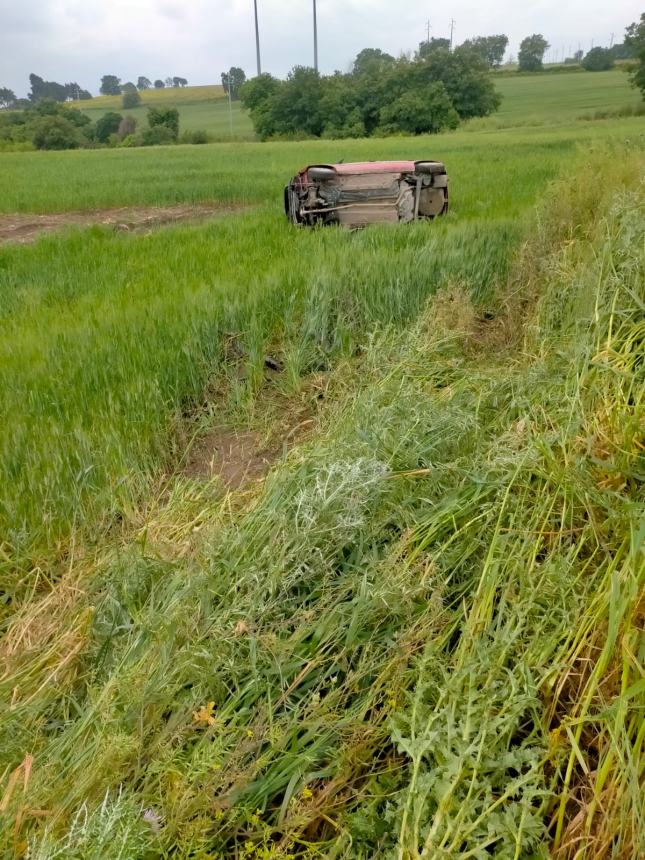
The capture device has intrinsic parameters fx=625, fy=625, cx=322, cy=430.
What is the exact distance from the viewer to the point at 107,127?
61.0 meters

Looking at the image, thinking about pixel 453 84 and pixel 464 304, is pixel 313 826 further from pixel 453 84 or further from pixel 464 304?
pixel 453 84

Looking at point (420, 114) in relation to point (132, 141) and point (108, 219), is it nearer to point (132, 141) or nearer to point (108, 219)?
point (132, 141)

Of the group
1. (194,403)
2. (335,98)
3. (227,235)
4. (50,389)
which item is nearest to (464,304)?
(194,403)

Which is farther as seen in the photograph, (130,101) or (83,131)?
(130,101)

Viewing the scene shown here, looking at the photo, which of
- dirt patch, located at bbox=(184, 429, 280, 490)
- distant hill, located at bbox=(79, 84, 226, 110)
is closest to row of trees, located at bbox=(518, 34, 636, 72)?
distant hill, located at bbox=(79, 84, 226, 110)

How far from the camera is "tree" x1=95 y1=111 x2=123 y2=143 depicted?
59.7 metres

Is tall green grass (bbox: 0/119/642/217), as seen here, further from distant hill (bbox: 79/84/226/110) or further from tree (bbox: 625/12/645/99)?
distant hill (bbox: 79/84/226/110)

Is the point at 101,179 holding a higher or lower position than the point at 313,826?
higher

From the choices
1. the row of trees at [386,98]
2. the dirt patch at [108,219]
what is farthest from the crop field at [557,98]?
the dirt patch at [108,219]

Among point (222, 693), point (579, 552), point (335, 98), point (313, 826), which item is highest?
point (335, 98)

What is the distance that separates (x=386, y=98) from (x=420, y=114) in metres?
4.14

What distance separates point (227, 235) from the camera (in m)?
7.07

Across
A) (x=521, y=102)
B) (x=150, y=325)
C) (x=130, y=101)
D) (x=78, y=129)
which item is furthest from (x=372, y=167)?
(x=130, y=101)

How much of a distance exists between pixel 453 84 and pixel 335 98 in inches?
359
